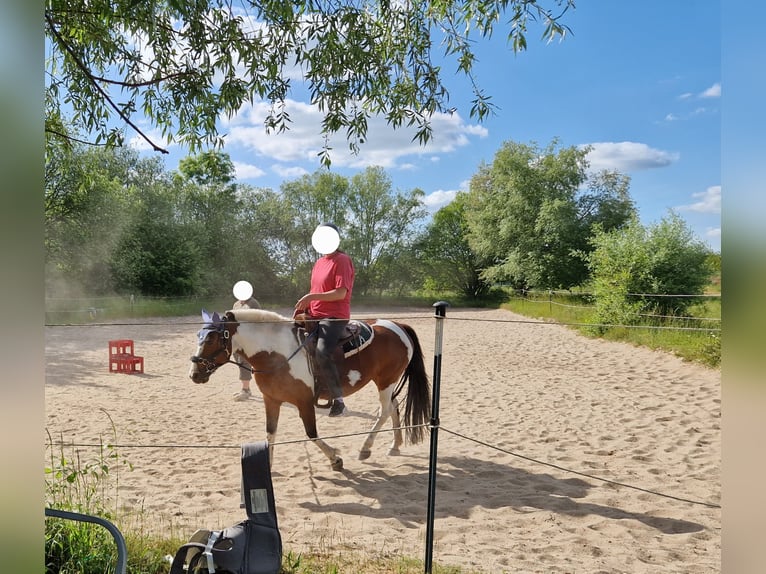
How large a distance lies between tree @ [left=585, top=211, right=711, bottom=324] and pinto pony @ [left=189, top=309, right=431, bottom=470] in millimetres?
8963

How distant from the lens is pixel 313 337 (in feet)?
11.7

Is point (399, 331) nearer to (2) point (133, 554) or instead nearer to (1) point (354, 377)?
(1) point (354, 377)

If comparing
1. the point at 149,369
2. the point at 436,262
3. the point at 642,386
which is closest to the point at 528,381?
the point at 642,386

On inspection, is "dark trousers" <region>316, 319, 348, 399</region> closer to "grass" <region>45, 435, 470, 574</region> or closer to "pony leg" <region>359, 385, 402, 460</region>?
"pony leg" <region>359, 385, 402, 460</region>

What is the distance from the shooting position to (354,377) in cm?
376

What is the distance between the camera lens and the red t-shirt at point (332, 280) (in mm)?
3379

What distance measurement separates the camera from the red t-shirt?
338 cm

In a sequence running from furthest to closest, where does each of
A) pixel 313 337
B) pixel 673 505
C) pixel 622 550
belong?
pixel 313 337
pixel 673 505
pixel 622 550

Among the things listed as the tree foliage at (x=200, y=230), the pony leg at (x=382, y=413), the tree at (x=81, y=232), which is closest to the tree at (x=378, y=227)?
the tree foliage at (x=200, y=230)

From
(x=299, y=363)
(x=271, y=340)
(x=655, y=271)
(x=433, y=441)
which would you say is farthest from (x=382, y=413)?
(x=655, y=271)

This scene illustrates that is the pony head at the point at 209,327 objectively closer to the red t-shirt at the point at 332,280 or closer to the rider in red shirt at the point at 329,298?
the rider in red shirt at the point at 329,298

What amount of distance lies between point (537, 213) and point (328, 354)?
27.1m
